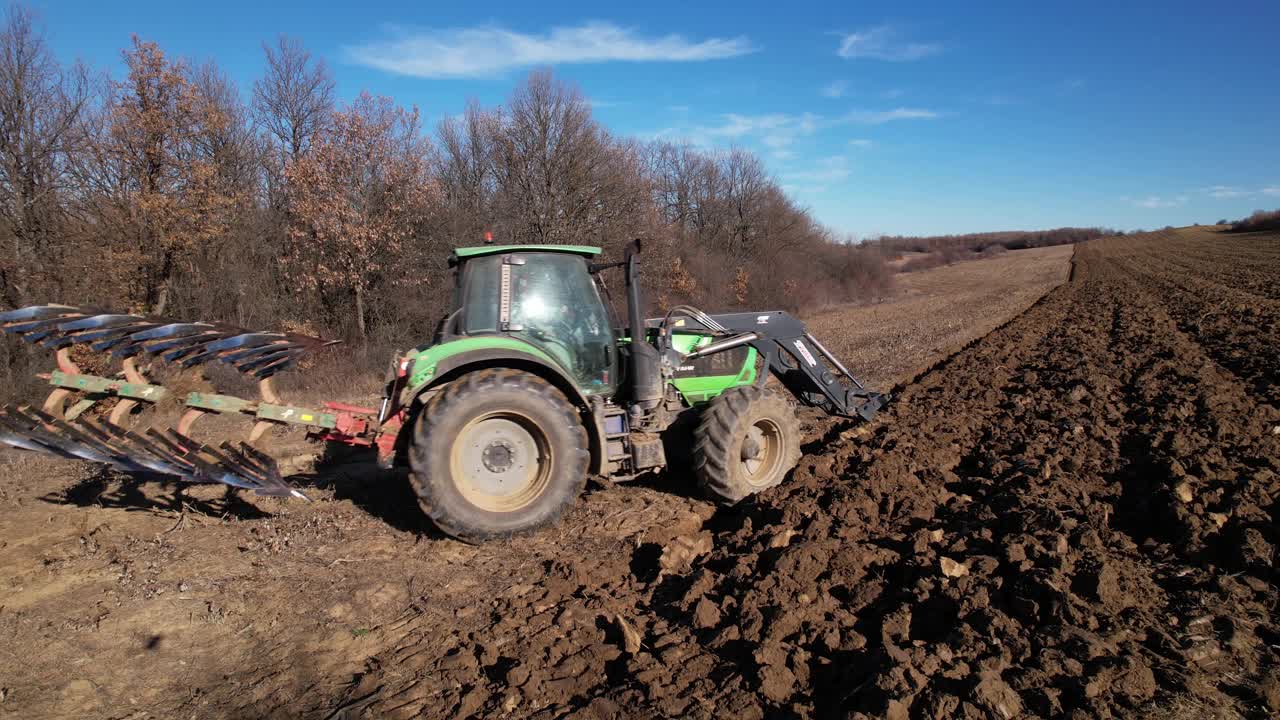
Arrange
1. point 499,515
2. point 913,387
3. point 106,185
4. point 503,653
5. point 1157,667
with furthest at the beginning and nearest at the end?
point 106,185 → point 913,387 → point 499,515 → point 503,653 → point 1157,667

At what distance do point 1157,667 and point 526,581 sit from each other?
3200mm

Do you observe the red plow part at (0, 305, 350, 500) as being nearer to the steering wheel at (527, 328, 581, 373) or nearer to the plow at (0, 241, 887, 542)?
the plow at (0, 241, 887, 542)

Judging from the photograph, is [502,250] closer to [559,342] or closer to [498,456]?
[559,342]

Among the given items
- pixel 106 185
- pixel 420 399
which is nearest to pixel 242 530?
pixel 420 399

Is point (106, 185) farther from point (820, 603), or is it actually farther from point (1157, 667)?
point (1157, 667)

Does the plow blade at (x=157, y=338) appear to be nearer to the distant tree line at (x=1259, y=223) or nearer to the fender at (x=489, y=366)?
the fender at (x=489, y=366)

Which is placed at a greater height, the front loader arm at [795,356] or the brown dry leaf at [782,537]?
the front loader arm at [795,356]

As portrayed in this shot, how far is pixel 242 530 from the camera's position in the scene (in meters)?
5.33

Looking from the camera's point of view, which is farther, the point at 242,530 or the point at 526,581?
the point at 242,530

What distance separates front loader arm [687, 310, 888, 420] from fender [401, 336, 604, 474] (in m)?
1.46

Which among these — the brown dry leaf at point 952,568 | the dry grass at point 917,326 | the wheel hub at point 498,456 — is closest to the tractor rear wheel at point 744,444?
the wheel hub at point 498,456

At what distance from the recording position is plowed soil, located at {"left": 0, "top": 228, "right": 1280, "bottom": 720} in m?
2.98

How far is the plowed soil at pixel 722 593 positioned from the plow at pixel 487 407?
45 cm

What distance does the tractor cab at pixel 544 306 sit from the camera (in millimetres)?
5266
